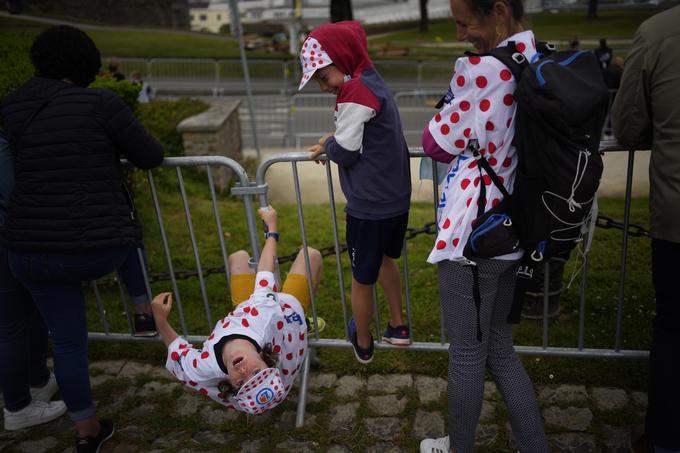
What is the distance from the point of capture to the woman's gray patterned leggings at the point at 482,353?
2367mm

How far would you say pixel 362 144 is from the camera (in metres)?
2.69

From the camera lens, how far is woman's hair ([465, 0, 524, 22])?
2062 mm

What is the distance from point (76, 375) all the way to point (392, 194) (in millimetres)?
1832

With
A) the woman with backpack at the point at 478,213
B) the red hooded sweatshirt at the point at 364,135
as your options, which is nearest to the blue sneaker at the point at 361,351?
the woman with backpack at the point at 478,213

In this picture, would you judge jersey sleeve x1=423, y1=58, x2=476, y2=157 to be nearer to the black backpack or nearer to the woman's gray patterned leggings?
the black backpack

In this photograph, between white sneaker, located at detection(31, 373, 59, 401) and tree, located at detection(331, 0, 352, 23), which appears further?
tree, located at detection(331, 0, 352, 23)

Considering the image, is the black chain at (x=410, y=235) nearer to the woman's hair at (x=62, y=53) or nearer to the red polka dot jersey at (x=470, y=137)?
the red polka dot jersey at (x=470, y=137)

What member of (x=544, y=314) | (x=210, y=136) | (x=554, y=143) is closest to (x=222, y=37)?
(x=210, y=136)

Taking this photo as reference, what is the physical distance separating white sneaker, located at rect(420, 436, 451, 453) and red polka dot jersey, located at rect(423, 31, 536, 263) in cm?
118

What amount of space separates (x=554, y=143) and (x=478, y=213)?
37cm

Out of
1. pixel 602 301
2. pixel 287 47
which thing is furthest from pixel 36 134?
pixel 287 47

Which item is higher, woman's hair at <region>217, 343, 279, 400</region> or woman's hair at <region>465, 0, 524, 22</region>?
woman's hair at <region>465, 0, 524, 22</region>

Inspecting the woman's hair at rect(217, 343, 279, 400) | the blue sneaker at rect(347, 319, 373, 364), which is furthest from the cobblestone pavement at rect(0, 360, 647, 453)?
the woman's hair at rect(217, 343, 279, 400)

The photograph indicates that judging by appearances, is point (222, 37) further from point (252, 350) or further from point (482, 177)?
point (482, 177)
